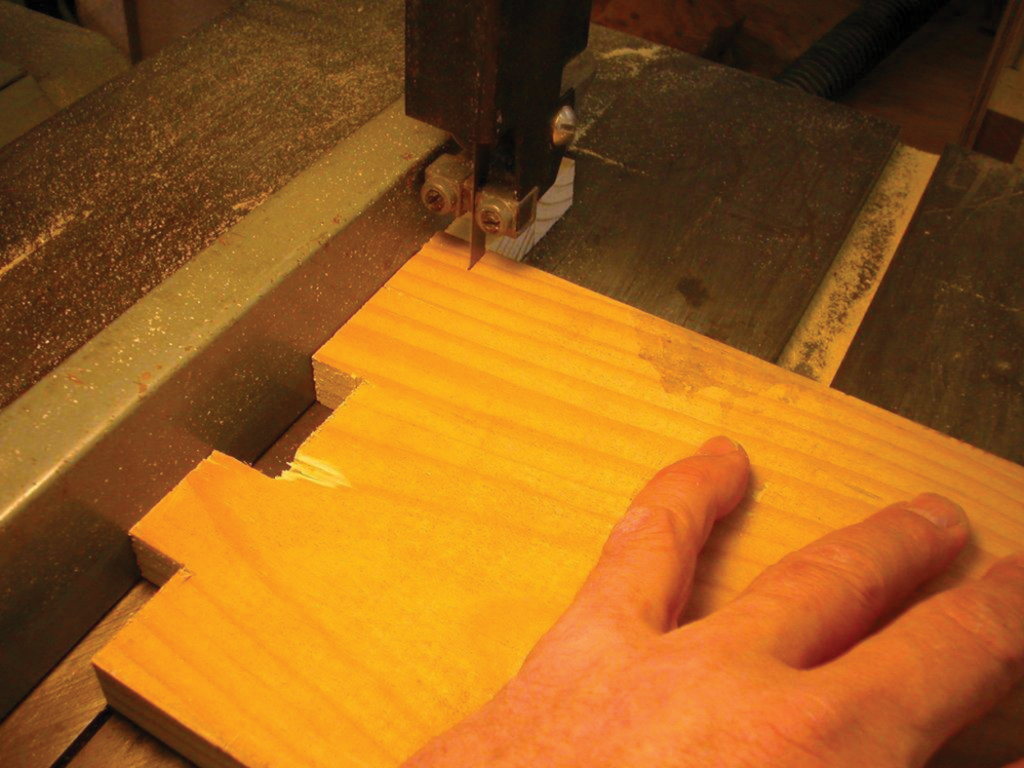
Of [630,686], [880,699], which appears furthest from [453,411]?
[880,699]

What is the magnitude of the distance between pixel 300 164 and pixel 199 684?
2.30 feet

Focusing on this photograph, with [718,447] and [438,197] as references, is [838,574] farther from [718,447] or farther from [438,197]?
[438,197]

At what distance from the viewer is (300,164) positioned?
3.78 feet

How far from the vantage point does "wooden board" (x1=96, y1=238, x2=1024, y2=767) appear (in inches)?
27.2

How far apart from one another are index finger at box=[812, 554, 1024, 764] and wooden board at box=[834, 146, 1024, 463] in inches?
15.3

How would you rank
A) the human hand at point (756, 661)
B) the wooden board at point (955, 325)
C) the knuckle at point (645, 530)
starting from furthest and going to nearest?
the wooden board at point (955, 325)
the knuckle at point (645, 530)
the human hand at point (756, 661)

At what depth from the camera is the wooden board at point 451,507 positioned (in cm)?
69

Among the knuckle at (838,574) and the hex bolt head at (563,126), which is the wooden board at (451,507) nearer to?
the knuckle at (838,574)

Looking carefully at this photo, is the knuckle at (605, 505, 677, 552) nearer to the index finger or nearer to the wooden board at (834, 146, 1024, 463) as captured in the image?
the index finger

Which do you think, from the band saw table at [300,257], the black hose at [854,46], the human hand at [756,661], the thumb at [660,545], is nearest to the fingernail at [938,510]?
the human hand at [756,661]

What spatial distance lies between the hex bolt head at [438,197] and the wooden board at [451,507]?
0.08 metres

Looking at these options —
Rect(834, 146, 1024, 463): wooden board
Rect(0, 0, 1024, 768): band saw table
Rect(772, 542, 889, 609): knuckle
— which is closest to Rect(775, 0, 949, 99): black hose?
Rect(0, 0, 1024, 768): band saw table

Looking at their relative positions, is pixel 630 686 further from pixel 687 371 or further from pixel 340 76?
pixel 340 76

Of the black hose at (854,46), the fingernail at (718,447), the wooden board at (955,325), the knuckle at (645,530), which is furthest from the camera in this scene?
the black hose at (854,46)
